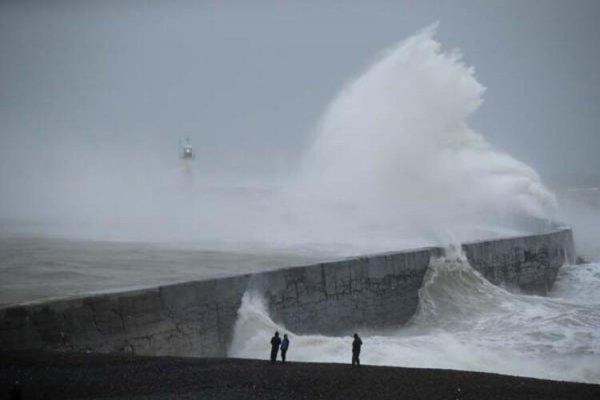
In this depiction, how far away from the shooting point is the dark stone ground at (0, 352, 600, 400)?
5.01 m

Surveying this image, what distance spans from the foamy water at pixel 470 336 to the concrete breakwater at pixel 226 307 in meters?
0.25

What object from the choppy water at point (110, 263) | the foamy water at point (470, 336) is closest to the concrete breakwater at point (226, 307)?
the foamy water at point (470, 336)

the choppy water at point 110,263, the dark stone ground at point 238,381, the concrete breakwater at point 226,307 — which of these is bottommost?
the dark stone ground at point 238,381

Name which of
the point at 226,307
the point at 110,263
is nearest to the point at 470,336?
the point at 226,307

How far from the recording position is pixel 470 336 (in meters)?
8.90

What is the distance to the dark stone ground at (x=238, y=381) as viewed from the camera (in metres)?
→ 5.01

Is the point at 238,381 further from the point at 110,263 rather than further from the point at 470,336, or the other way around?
the point at 110,263

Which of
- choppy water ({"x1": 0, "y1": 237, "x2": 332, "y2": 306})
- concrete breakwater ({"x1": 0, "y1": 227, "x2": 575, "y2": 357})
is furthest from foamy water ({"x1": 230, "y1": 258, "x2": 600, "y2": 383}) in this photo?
choppy water ({"x1": 0, "y1": 237, "x2": 332, "y2": 306})

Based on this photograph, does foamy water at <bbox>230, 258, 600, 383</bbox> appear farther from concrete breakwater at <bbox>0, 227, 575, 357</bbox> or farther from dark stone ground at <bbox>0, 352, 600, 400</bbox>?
dark stone ground at <bbox>0, 352, 600, 400</bbox>

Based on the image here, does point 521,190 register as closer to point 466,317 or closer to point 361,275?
point 466,317

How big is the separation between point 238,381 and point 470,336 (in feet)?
15.0

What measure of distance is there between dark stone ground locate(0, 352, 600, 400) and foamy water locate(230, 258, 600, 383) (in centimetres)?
164

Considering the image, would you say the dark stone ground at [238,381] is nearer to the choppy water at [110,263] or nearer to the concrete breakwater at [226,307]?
the concrete breakwater at [226,307]

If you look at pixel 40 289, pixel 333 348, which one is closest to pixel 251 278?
pixel 333 348
